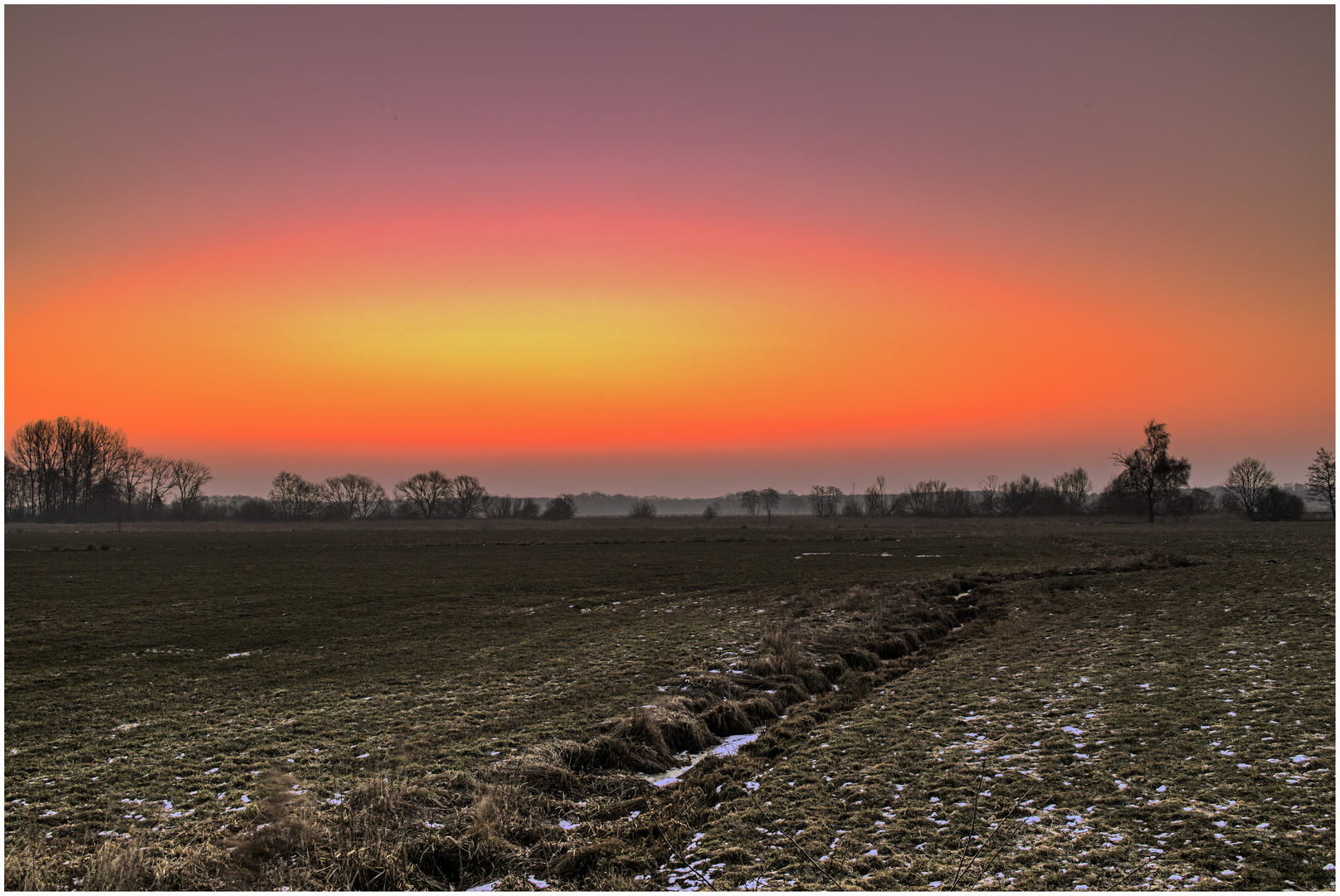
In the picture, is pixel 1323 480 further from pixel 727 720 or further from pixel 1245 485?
pixel 727 720

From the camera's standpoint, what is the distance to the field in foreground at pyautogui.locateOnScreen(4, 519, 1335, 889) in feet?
23.1

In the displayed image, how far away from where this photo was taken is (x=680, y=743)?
36.3 feet

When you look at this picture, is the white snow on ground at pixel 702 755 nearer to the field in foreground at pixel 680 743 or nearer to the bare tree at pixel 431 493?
the field in foreground at pixel 680 743

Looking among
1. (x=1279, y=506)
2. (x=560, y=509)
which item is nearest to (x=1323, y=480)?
(x=1279, y=506)

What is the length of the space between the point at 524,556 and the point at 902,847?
41399mm

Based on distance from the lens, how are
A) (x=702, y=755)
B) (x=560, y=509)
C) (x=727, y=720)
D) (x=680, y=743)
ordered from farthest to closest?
(x=560, y=509) → (x=727, y=720) → (x=680, y=743) → (x=702, y=755)

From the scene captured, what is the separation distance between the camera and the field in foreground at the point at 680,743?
7039mm

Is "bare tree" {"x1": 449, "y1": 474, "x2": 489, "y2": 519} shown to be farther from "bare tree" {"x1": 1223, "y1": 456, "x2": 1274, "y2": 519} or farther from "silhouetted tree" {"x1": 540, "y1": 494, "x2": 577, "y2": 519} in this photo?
"bare tree" {"x1": 1223, "y1": 456, "x2": 1274, "y2": 519}

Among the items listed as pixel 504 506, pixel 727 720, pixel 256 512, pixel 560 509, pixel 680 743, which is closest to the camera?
pixel 680 743

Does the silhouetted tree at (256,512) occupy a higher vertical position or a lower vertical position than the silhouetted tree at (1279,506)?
lower

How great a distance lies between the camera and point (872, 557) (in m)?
43.0

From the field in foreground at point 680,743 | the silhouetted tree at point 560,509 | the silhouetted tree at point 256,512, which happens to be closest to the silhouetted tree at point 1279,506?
the field in foreground at point 680,743

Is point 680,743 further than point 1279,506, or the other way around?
point 1279,506

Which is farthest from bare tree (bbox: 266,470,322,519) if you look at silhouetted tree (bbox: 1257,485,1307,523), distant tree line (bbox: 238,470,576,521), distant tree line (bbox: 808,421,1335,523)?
silhouetted tree (bbox: 1257,485,1307,523)
